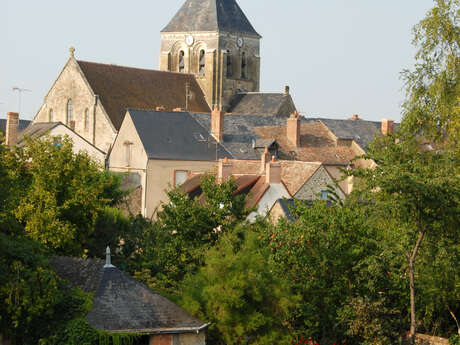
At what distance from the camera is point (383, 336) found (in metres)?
23.5

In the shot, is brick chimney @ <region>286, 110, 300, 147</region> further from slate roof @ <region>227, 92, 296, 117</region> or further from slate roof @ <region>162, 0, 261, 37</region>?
slate roof @ <region>162, 0, 261, 37</region>

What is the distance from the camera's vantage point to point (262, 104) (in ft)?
228

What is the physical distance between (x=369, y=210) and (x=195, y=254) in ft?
19.6

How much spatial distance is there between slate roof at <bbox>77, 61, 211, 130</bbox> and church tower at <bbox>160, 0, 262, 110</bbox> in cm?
264

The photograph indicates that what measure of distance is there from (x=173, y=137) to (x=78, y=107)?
1500 centimetres

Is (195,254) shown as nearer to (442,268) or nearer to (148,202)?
(442,268)

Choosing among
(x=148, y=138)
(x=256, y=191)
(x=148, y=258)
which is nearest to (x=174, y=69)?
(x=148, y=138)

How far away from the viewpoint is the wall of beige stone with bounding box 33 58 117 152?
59000 millimetres

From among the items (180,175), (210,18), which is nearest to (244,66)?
(210,18)

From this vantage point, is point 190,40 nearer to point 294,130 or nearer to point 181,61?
point 181,61

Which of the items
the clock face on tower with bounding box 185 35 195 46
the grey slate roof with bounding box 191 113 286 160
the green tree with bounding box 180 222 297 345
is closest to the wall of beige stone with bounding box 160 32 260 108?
the clock face on tower with bounding box 185 35 195 46

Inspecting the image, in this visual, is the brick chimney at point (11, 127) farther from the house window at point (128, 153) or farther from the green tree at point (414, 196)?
the green tree at point (414, 196)

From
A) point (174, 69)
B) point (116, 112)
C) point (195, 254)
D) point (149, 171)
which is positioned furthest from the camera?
point (174, 69)

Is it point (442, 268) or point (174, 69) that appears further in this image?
point (174, 69)
